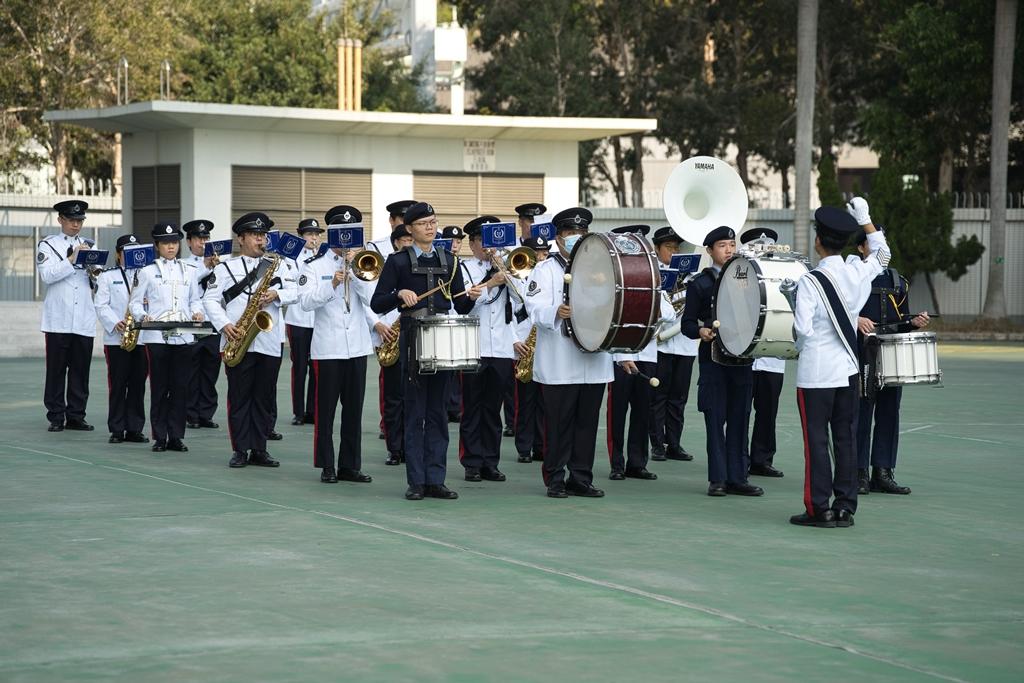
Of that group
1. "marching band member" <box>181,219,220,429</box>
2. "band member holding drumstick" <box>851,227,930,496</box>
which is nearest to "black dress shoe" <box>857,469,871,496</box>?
"band member holding drumstick" <box>851,227,930,496</box>

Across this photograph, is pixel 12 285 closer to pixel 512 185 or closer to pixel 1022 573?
pixel 512 185

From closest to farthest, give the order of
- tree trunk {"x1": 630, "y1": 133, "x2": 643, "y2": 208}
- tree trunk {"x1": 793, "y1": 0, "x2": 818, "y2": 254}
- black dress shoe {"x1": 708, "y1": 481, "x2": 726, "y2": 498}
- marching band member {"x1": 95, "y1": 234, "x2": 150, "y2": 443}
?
black dress shoe {"x1": 708, "y1": 481, "x2": 726, "y2": 498} < marching band member {"x1": 95, "y1": 234, "x2": 150, "y2": 443} < tree trunk {"x1": 793, "y1": 0, "x2": 818, "y2": 254} < tree trunk {"x1": 630, "y1": 133, "x2": 643, "y2": 208}

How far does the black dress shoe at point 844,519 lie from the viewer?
30.1 feet

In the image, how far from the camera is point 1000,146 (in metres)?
31.1

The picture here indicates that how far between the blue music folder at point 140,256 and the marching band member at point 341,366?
2.46 m

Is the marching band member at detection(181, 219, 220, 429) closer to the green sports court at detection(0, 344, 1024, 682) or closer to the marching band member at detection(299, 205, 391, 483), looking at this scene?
the green sports court at detection(0, 344, 1024, 682)

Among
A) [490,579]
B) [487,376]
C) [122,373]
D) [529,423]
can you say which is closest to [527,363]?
[487,376]

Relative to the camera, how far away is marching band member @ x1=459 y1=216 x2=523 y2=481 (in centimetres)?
1128

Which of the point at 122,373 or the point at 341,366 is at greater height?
the point at 341,366

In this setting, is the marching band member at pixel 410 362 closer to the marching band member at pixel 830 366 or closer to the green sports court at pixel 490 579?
the green sports court at pixel 490 579

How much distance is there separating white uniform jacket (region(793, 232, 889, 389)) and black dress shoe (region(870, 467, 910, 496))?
5.62 feet

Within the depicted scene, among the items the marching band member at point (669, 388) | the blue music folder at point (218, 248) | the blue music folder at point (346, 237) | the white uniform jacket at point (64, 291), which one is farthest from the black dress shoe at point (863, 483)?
the white uniform jacket at point (64, 291)

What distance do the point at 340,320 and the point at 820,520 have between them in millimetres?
3797

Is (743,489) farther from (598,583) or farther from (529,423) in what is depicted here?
(598,583)
